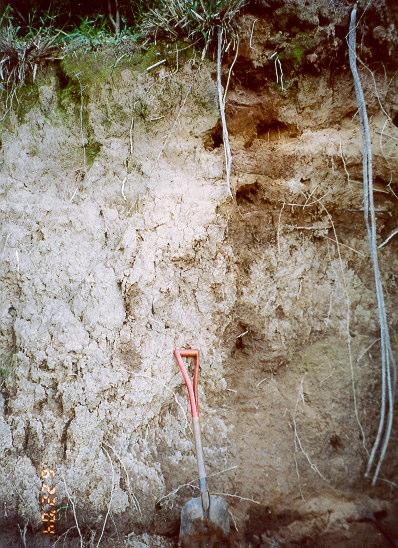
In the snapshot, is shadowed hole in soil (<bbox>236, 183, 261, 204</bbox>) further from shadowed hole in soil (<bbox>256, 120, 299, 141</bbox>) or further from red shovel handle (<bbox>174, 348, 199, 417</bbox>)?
red shovel handle (<bbox>174, 348, 199, 417</bbox>)

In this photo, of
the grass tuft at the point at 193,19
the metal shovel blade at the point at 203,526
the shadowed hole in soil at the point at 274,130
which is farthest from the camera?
the shadowed hole in soil at the point at 274,130

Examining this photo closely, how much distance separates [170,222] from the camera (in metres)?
1.81

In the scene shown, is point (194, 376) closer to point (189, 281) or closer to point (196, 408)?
point (196, 408)

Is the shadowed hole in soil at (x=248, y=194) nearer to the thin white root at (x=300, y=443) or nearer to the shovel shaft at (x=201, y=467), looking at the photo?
the thin white root at (x=300, y=443)

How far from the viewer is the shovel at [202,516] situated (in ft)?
5.22

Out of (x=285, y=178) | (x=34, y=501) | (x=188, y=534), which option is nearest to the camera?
(x=188, y=534)

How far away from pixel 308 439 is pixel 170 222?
117 centimetres

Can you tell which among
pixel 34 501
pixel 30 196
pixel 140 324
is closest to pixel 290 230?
pixel 140 324

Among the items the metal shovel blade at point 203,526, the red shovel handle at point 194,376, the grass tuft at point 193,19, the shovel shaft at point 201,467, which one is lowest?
the metal shovel blade at point 203,526

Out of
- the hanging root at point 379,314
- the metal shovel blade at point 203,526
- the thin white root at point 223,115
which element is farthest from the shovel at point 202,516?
the thin white root at point 223,115

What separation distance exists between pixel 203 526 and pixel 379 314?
1.16m

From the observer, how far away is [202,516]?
161 cm

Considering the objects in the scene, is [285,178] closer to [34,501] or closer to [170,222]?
[170,222]

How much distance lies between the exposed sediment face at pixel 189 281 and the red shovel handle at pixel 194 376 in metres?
0.05
